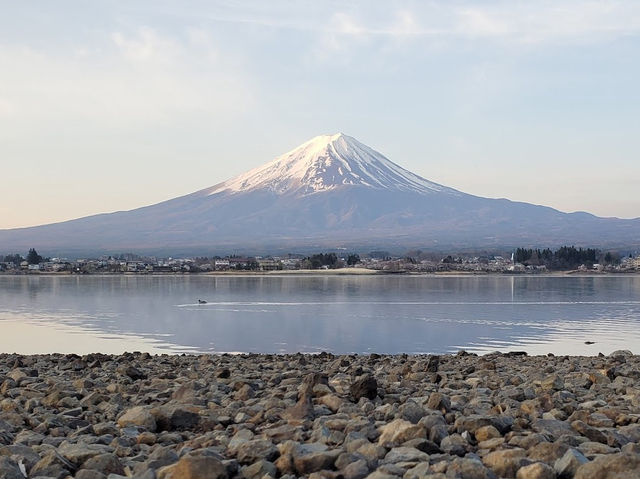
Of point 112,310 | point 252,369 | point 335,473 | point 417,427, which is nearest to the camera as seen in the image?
point 335,473

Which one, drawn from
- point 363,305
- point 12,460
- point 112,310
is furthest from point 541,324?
point 12,460

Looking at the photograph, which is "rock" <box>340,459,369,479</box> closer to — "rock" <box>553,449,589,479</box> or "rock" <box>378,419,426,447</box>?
"rock" <box>378,419,426,447</box>

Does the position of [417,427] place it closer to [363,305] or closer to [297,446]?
[297,446]

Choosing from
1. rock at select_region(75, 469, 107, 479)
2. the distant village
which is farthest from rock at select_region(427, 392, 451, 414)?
the distant village

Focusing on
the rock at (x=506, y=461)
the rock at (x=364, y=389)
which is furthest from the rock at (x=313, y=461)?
the rock at (x=364, y=389)

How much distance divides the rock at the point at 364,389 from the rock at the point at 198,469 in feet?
8.97

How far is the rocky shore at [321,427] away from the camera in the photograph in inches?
174

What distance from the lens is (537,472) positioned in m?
4.20

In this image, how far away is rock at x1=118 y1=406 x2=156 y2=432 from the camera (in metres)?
6.00

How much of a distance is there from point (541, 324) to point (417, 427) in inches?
861

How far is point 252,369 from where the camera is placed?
11.0m

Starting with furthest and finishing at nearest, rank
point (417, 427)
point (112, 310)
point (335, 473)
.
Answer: point (112, 310) < point (417, 427) < point (335, 473)

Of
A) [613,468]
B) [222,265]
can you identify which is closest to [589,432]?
[613,468]

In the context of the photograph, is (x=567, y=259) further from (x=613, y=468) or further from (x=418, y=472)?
(x=418, y=472)
